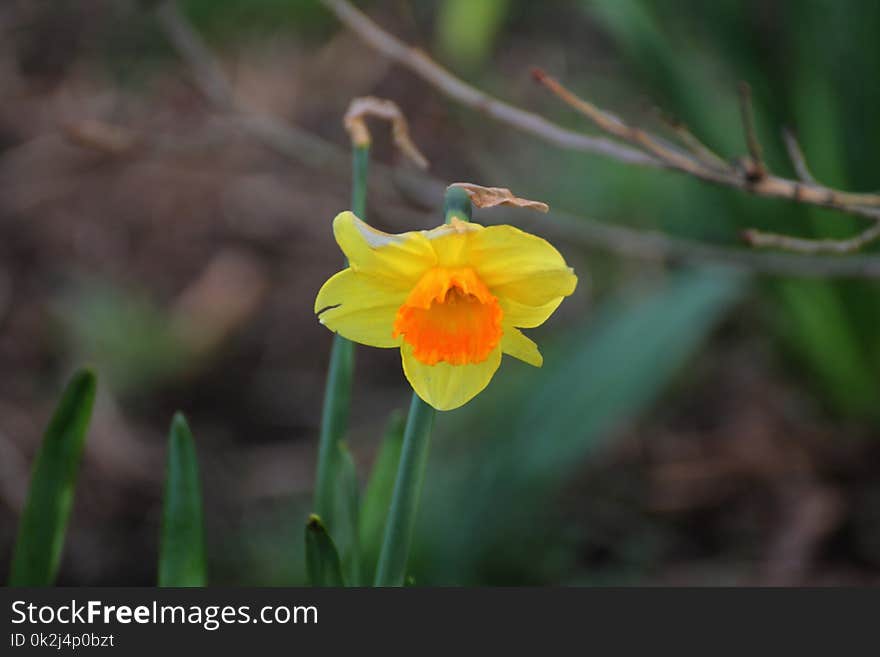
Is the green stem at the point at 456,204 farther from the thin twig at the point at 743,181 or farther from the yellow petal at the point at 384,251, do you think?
the thin twig at the point at 743,181

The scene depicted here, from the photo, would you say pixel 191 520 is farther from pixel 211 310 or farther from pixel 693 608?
pixel 211 310

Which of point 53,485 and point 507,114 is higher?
point 507,114

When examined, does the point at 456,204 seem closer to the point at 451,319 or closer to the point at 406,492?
the point at 451,319

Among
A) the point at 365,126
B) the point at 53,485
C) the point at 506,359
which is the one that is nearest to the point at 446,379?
the point at 365,126

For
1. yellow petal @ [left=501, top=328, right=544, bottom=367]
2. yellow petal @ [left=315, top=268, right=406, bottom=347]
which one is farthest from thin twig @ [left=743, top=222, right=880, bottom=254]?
yellow petal @ [left=315, top=268, right=406, bottom=347]

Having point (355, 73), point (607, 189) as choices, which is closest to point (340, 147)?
point (355, 73)

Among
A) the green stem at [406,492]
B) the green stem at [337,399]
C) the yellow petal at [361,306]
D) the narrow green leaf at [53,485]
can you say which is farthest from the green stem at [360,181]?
the narrow green leaf at [53,485]

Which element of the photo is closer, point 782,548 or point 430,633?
point 430,633
